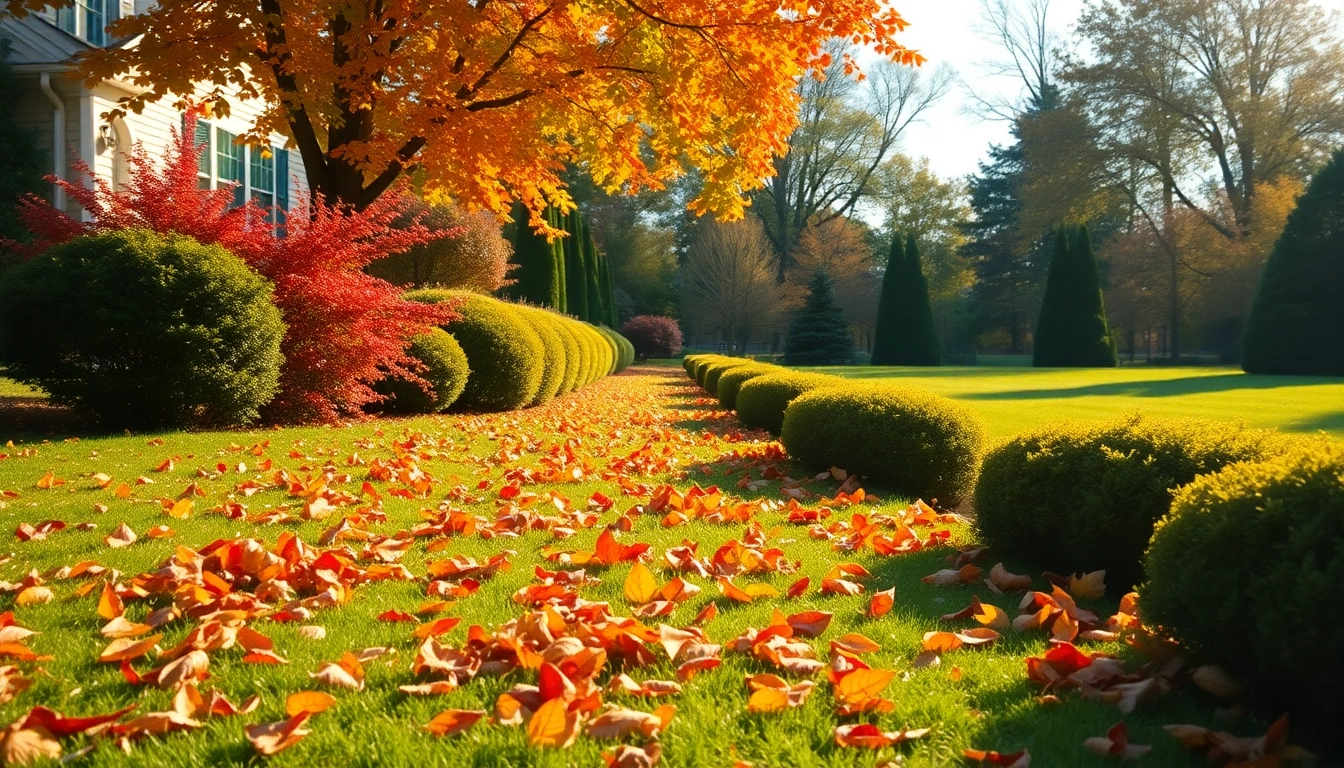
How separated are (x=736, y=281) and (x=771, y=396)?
101 ft

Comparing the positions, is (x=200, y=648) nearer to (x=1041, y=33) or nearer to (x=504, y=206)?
(x=504, y=206)

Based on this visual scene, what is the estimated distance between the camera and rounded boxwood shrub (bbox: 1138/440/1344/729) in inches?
76.6

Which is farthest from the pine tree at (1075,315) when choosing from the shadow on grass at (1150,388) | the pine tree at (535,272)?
the pine tree at (535,272)

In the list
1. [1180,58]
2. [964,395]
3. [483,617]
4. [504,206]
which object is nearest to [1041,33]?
[1180,58]

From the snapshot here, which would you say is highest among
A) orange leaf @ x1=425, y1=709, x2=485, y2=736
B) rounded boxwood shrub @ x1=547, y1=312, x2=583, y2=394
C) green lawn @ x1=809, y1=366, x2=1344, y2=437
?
rounded boxwood shrub @ x1=547, y1=312, x2=583, y2=394

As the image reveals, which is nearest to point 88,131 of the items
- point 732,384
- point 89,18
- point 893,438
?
point 89,18

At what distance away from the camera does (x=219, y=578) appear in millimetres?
3057

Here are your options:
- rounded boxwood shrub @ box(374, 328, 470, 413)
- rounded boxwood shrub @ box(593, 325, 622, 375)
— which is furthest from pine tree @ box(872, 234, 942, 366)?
rounded boxwood shrub @ box(374, 328, 470, 413)

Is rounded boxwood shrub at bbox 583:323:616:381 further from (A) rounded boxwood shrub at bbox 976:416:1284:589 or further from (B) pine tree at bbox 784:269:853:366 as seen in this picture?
(A) rounded boxwood shrub at bbox 976:416:1284:589

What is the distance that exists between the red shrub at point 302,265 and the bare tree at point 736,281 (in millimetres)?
30996

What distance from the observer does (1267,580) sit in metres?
2.07

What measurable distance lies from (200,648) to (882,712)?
1881mm

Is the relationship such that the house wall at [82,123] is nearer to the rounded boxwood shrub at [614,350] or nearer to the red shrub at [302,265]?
the red shrub at [302,265]

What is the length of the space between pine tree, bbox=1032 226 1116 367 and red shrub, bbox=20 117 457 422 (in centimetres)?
2766
